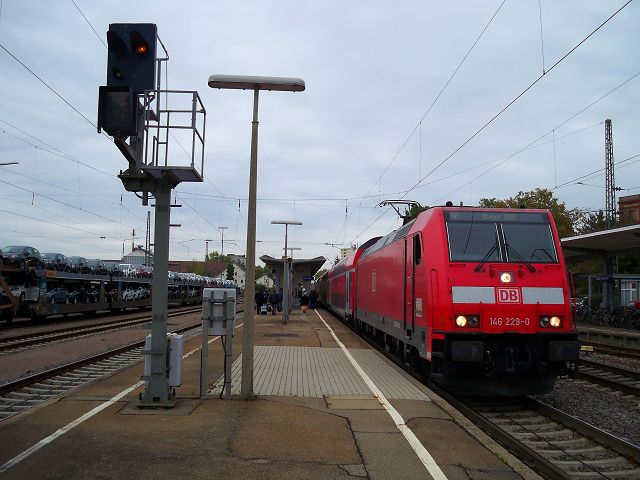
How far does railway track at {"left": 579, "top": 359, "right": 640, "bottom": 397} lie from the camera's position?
1078 cm

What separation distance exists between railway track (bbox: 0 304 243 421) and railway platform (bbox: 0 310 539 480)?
883 mm

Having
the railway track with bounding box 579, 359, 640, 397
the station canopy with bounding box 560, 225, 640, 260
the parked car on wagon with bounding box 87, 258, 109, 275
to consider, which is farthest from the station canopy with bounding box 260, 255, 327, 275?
the railway track with bounding box 579, 359, 640, 397

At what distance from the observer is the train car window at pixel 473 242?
29.6 feet

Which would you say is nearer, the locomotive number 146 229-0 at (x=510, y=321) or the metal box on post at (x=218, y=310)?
the metal box on post at (x=218, y=310)

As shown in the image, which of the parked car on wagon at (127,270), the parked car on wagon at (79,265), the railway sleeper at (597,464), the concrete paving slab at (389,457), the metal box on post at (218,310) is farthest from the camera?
the parked car on wagon at (127,270)

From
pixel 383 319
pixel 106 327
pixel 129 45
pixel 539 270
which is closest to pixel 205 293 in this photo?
pixel 129 45

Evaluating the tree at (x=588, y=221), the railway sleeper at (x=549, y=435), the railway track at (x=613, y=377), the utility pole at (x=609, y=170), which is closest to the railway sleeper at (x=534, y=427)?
the railway sleeper at (x=549, y=435)

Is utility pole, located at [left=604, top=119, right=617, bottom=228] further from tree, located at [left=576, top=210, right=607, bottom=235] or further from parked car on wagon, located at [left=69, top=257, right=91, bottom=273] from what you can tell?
parked car on wagon, located at [left=69, top=257, right=91, bottom=273]

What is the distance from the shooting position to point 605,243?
26469mm

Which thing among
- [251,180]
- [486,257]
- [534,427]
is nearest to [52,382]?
[251,180]

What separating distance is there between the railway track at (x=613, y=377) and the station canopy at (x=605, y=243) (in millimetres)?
8873

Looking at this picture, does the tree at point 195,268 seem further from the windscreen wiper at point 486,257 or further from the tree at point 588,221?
the windscreen wiper at point 486,257

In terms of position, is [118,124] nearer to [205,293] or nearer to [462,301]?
[205,293]

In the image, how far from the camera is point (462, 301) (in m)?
8.57
